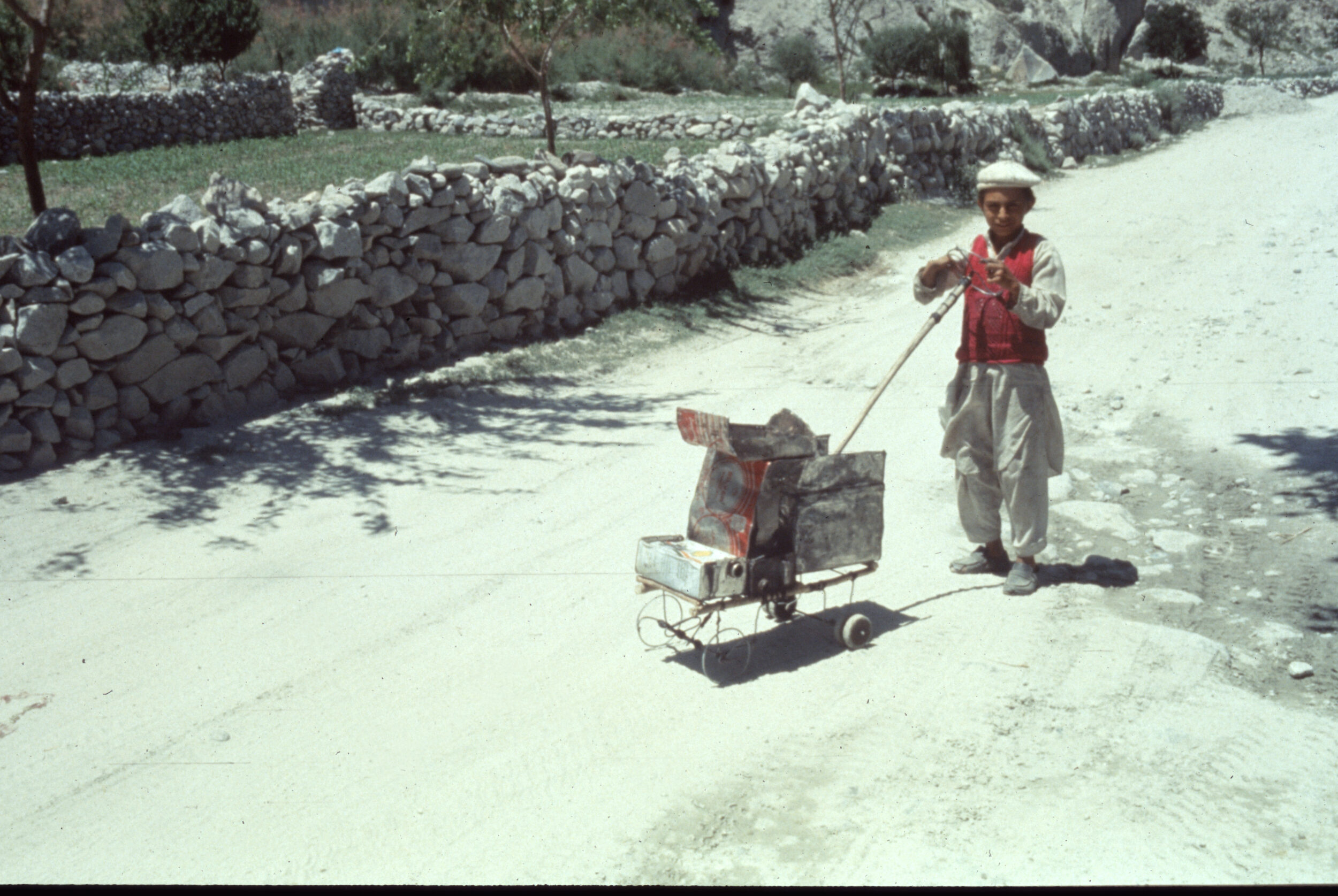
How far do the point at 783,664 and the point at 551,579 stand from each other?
1.43 meters

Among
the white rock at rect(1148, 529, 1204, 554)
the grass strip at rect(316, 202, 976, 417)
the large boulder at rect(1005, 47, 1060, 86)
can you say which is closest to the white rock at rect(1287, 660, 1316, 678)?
the white rock at rect(1148, 529, 1204, 554)

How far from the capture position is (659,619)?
4973 millimetres

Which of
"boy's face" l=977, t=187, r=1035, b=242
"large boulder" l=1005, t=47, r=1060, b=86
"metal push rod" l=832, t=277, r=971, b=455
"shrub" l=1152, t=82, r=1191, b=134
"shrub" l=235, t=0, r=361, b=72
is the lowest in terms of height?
"metal push rod" l=832, t=277, r=971, b=455

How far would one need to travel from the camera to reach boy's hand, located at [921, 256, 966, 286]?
500 centimetres

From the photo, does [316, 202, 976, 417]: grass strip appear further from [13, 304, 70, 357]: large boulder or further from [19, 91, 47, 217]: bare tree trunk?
[19, 91, 47, 217]: bare tree trunk

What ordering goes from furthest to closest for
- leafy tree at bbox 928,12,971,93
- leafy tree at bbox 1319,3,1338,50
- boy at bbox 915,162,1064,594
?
leafy tree at bbox 1319,3,1338,50 < leafy tree at bbox 928,12,971,93 < boy at bbox 915,162,1064,594

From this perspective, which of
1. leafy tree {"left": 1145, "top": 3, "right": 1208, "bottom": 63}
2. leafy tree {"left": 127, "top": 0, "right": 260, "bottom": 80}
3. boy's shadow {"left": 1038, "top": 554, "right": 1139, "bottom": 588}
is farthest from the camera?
leafy tree {"left": 1145, "top": 3, "right": 1208, "bottom": 63}

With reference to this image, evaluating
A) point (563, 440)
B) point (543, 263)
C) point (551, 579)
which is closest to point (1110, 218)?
point (543, 263)

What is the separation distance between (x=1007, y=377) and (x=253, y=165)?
14064mm

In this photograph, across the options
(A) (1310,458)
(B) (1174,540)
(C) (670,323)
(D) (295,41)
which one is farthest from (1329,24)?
(B) (1174,540)

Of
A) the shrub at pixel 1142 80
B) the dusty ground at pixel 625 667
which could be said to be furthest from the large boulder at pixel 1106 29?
the dusty ground at pixel 625 667

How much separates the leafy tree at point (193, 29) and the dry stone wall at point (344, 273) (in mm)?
13599

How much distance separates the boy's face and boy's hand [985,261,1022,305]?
0.33 meters

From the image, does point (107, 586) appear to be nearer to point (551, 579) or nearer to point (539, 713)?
point (551, 579)
